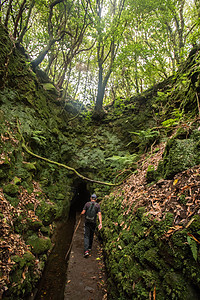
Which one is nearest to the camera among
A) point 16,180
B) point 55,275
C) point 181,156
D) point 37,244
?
point 181,156

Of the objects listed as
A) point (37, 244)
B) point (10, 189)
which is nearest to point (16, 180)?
point (10, 189)

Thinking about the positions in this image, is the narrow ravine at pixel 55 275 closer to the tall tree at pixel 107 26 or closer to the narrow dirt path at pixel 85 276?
the narrow dirt path at pixel 85 276

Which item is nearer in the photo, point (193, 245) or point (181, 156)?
point (193, 245)

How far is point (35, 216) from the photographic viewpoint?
454cm

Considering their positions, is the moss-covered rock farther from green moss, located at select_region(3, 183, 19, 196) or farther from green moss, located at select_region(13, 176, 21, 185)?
green moss, located at select_region(13, 176, 21, 185)

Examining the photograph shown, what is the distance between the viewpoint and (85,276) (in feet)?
13.1

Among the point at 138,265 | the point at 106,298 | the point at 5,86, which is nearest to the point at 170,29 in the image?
the point at 5,86

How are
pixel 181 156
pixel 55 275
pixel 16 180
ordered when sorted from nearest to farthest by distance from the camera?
pixel 181 156 < pixel 55 275 < pixel 16 180

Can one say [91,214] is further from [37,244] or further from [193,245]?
[193,245]

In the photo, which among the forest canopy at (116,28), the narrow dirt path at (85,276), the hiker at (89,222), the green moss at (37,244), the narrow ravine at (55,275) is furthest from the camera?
the forest canopy at (116,28)

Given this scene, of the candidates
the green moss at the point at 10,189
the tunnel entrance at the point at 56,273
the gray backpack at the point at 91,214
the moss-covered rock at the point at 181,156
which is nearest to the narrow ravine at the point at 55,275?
the tunnel entrance at the point at 56,273

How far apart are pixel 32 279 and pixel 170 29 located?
1529 centimetres

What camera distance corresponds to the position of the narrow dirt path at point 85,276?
3391 millimetres

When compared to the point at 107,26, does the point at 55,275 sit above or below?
below
